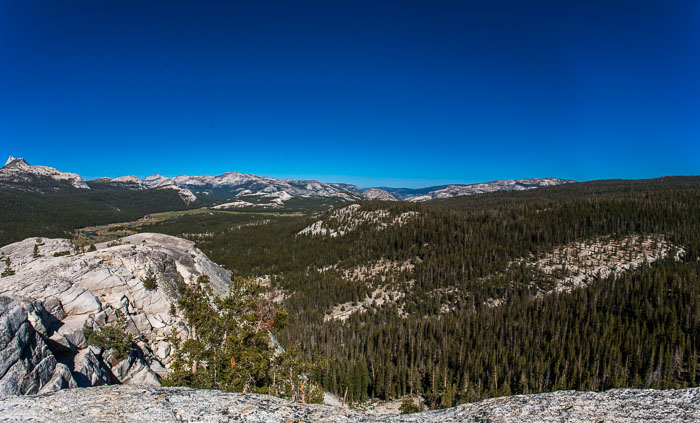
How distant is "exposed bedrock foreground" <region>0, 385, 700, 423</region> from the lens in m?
9.84

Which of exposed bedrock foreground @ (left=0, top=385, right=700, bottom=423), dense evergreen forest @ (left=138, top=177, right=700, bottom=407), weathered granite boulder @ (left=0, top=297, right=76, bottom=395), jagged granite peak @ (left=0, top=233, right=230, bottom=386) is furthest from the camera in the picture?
dense evergreen forest @ (left=138, top=177, right=700, bottom=407)

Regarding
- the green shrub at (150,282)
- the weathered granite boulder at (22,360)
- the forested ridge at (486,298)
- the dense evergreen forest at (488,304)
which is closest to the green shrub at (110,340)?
the weathered granite boulder at (22,360)

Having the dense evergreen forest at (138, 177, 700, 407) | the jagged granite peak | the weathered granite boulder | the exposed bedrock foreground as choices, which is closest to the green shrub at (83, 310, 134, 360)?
the jagged granite peak

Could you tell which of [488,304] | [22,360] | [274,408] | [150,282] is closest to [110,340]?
[22,360]

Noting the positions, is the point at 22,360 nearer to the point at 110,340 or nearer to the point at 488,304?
the point at 110,340

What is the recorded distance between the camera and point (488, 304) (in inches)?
3063

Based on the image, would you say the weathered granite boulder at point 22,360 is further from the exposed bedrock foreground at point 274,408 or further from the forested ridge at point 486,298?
the forested ridge at point 486,298

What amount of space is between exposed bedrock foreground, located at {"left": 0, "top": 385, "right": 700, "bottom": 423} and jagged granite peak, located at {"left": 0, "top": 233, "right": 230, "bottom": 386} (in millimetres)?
15810

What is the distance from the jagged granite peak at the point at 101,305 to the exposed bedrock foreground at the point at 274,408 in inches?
622

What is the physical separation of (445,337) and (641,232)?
95245mm

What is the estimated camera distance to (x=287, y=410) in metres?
11.0

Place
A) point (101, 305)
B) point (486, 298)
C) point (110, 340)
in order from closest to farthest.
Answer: point (110, 340) < point (101, 305) < point (486, 298)

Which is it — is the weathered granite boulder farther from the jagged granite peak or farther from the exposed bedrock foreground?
the exposed bedrock foreground

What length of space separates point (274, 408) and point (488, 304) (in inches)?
3166
